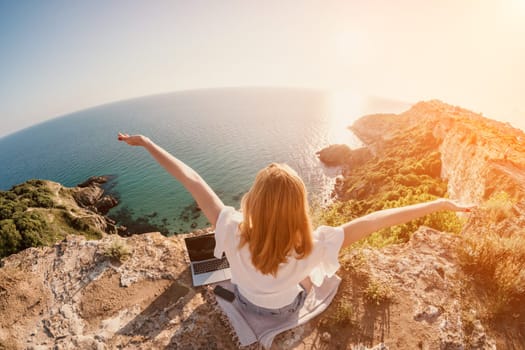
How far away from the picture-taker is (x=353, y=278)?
15.4ft

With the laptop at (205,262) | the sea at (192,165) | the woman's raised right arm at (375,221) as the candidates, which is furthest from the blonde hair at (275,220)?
the sea at (192,165)

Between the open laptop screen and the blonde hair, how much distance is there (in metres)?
2.92

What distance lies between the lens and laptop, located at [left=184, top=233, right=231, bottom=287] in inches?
199

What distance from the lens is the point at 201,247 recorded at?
5.30 metres

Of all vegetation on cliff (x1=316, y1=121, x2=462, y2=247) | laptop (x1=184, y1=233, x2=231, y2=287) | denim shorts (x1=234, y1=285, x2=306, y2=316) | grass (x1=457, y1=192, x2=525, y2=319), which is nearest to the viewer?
denim shorts (x1=234, y1=285, x2=306, y2=316)

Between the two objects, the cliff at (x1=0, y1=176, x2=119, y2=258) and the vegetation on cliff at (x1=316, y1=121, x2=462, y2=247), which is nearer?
the vegetation on cliff at (x1=316, y1=121, x2=462, y2=247)

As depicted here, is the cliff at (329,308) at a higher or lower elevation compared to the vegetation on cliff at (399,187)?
higher

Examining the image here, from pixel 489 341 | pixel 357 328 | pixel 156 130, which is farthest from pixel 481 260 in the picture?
pixel 156 130

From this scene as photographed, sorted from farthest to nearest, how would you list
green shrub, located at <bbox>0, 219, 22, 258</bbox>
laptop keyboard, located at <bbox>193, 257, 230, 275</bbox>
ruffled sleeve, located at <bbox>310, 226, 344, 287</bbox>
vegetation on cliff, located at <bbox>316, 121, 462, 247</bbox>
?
green shrub, located at <bbox>0, 219, 22, 258</bbox> → vegetation on cliff, located at <bbox>316, 121, 462, 247</bbox> → laptop keyboard, located at <bbox>193, 257, 230, 275</bbox> → ruffled sleeve, located at <bbox>310, 226, 344, 287</bbox>

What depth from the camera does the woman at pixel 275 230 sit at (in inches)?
89.4

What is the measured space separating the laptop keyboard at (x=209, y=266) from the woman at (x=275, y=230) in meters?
2.02

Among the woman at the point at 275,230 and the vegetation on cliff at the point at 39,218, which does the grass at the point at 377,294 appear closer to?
the woman at the point at 275,230

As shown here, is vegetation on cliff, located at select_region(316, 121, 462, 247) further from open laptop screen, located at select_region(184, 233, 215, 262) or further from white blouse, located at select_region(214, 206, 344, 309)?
white blouse, located at select_region(214, 206, 344, 309)

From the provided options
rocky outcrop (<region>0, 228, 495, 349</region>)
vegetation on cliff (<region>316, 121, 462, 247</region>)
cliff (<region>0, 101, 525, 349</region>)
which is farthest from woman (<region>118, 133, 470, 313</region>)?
vegetation on cliff (<region>316, 121, 462, 247</region>)
